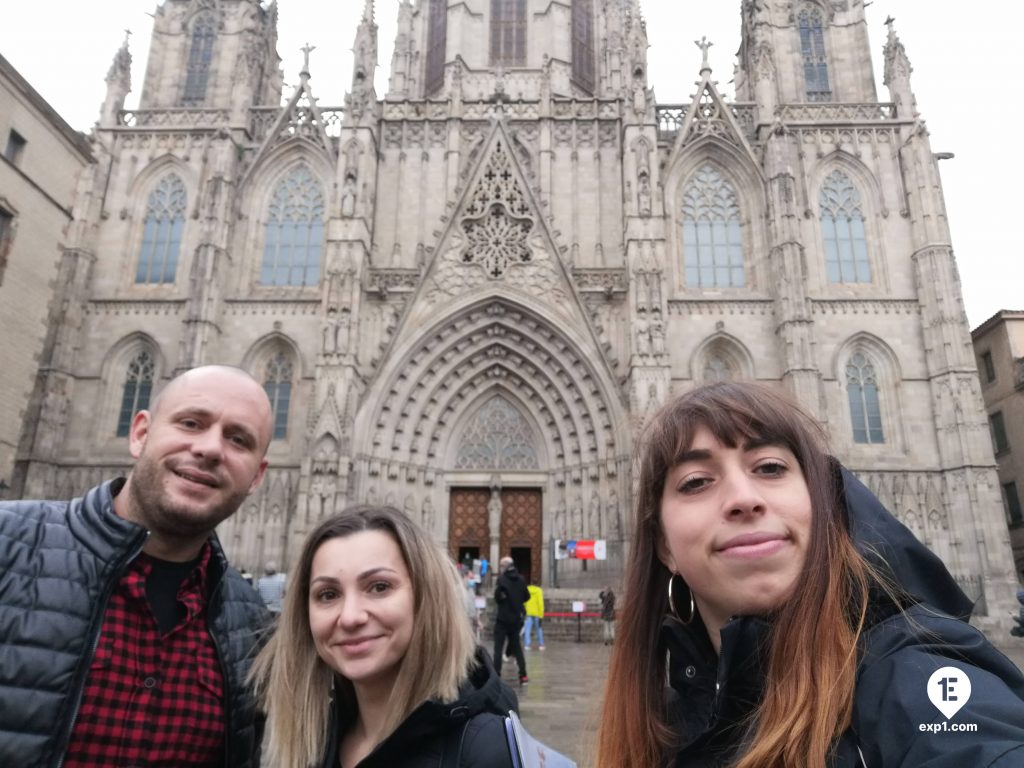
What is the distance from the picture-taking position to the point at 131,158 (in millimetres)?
25250

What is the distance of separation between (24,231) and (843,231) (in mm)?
25112

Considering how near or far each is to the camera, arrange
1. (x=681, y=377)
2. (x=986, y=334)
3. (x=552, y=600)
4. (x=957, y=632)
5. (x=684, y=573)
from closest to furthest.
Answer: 1. (x=957, y=632)
2. (x=684, y=573)
3. (x=552, y=600)
4. (x=681, y=377)
5. (x=986, y=334)

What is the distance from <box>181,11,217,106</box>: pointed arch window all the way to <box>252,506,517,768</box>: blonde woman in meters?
29.9

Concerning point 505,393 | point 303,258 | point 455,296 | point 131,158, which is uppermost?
point 131,158

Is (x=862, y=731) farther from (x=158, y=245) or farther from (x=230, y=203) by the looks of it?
(x=158, y=245)

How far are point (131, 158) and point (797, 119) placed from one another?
2542 centimetres

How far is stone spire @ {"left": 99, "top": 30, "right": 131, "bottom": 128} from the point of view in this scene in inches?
1003

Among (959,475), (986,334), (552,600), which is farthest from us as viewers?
(986,334)

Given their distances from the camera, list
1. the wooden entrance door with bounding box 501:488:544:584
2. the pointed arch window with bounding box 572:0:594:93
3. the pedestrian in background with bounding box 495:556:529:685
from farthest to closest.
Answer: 1. the pointed arch window with bounding box 572:0:594:93
2. the wooden entrance door with bounding box 501:488:544:584
3. the pedestrian in background with bounding box 495:556:529:685

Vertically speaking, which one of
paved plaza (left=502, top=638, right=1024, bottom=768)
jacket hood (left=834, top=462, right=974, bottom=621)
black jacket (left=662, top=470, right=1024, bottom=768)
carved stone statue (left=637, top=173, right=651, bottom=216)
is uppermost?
carved stone statue (left=637, top=173, right=651, bottom=216)

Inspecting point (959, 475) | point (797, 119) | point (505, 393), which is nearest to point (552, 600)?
point (505, 393)

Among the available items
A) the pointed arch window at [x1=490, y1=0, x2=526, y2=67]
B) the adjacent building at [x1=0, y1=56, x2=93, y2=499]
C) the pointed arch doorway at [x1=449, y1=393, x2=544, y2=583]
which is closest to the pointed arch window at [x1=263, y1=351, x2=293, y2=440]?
the pointed arch doorway at [x1=449, y1=393, x2=544, y2=583]

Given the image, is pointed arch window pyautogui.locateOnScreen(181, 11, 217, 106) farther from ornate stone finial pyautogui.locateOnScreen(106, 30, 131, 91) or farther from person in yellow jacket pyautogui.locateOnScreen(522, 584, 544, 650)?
person in yellow jacket pyautogui.locateOnScreen(522, 584, 544, 650)

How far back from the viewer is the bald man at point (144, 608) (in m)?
2.12
